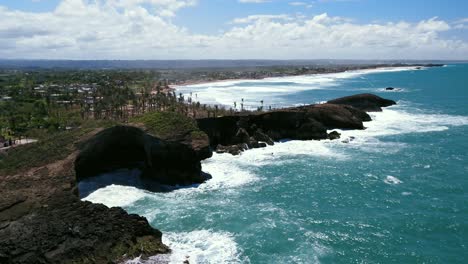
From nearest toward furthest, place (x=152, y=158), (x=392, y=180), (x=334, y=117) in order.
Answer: (x=392, y=180) < (x=152, y=158) < (x=334, y=117)

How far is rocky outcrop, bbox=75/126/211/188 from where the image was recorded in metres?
59.4

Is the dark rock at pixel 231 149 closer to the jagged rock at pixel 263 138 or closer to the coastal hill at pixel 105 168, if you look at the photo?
the coastal hill at pixel 105 168

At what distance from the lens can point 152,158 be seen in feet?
199

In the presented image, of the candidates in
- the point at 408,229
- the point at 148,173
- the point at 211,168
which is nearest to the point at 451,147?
the point at 408,229

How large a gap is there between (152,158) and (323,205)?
26.4m

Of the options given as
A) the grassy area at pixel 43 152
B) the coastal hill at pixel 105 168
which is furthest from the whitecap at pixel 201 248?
the grassy area at pixel 43 152

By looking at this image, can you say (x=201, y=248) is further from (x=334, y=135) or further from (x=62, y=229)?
(x=334, y=135)

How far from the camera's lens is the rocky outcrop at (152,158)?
59.4 meters

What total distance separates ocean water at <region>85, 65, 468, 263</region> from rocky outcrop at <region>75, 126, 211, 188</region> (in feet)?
11.4

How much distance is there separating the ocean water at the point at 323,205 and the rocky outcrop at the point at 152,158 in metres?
3.47

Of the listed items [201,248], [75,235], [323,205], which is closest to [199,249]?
[201,248]

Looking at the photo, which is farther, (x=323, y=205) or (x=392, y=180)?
(x=392, y=180)

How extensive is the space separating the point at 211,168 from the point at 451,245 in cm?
3754

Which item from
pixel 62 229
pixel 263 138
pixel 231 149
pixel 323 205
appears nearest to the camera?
pixel 62 229
